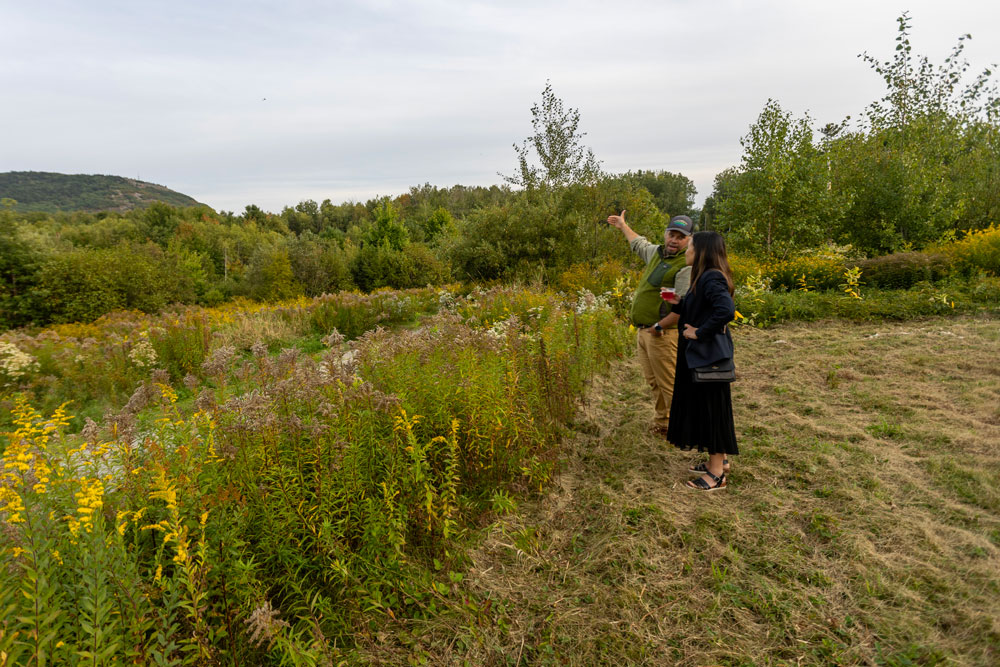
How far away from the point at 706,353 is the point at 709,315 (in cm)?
29

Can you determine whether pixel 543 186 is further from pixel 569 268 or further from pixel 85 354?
pixel 85 354

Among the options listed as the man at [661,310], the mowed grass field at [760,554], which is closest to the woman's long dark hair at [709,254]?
the man at [661,310]

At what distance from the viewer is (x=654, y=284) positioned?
420 centimetres

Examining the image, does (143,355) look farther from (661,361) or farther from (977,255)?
(977,255)

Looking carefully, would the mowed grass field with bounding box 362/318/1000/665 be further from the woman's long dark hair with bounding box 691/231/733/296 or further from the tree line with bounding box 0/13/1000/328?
the tree line with bounding box 0/13/1000/328

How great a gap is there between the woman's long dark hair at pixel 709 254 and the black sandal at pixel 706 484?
146cm

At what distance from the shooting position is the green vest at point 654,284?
4055 millimetres

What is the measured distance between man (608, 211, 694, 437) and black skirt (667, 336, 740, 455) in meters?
0.46

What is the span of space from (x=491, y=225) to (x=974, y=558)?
11612mm

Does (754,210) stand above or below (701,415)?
above

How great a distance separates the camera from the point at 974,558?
266 centimetres

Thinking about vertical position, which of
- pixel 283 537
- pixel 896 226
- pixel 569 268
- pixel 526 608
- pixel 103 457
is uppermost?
pixel 896 226

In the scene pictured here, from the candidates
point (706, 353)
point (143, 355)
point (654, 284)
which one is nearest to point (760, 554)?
point (706, 353)

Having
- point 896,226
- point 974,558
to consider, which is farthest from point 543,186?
point 974,558
